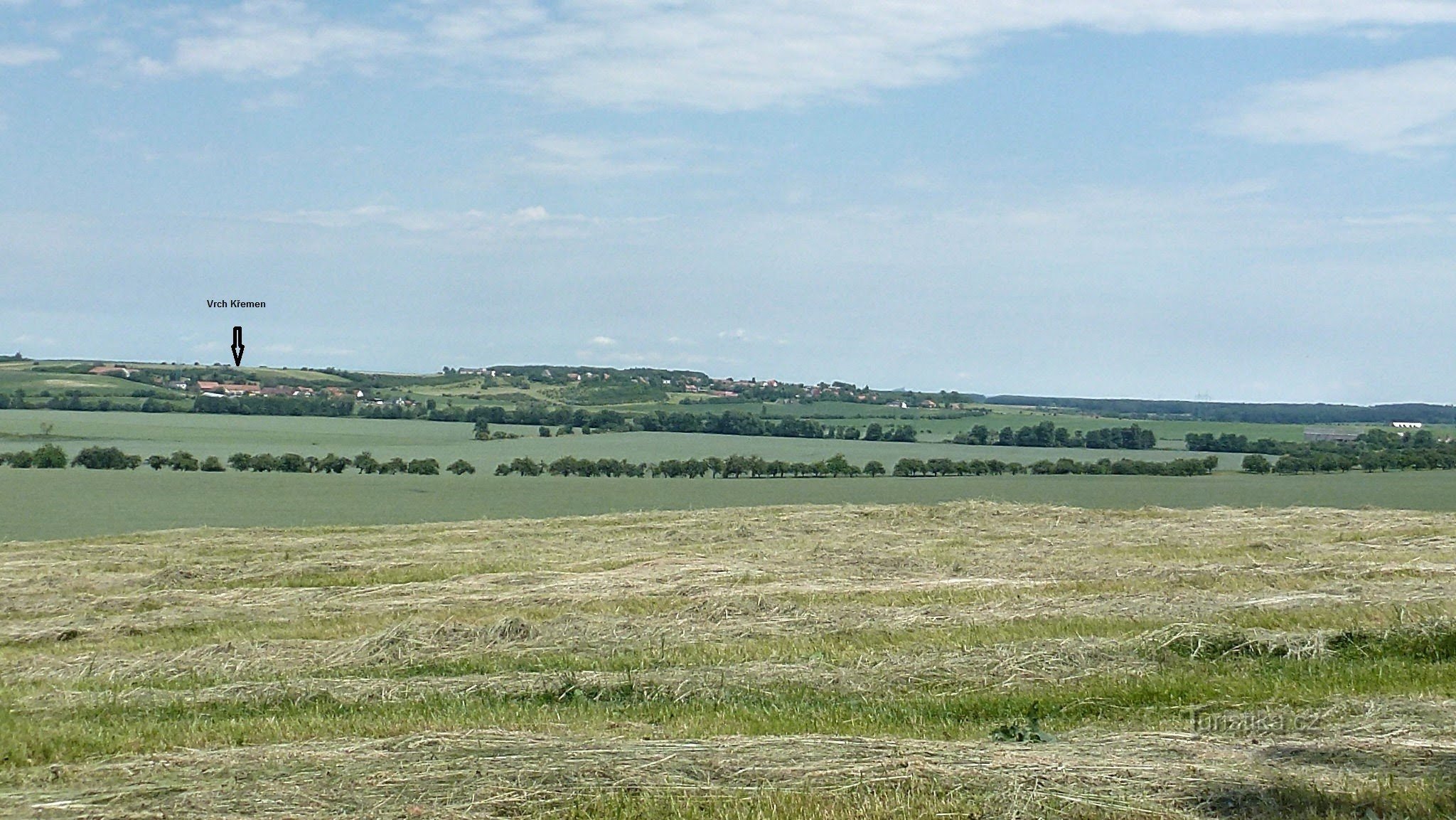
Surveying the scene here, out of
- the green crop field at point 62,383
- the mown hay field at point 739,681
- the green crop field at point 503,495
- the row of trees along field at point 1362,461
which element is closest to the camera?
the mown hay field at point 739,681

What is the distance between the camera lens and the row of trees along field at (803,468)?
46.9 metres

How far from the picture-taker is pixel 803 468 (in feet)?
155

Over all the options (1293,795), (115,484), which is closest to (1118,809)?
(1293,795)

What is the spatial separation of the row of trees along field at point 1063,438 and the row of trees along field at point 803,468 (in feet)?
46.8

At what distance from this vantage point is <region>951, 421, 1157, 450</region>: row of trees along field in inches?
2544

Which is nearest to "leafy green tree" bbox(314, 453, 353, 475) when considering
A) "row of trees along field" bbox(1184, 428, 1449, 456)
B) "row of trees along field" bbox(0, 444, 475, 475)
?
"row of trees along field" bbox(0, 444, 475, 475)

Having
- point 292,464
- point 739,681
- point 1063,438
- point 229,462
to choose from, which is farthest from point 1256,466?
point 739,681

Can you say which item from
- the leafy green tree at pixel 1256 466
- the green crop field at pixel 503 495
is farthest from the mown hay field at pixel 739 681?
the leafy green tree at pixel 1256 466

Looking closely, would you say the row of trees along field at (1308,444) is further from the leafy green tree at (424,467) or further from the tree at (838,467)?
the leafy green tree at (424,467)

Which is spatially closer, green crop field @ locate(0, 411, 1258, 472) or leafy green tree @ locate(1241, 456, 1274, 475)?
leafy green tree @ locate(1241, 456, 1274, 475)

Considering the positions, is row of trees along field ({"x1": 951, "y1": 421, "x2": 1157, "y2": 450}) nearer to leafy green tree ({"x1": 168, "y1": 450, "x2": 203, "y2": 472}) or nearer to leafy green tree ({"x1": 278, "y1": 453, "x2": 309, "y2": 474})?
leafy green tree ({"x1": 278, "y1": 453, "x2": 309, "y2": 474})

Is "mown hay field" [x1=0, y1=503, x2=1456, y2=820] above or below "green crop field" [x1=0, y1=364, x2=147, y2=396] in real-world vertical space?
below

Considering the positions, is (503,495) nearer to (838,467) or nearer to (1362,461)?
A: (838,467)

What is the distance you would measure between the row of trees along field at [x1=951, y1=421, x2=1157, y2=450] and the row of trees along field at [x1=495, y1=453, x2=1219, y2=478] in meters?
14.3
